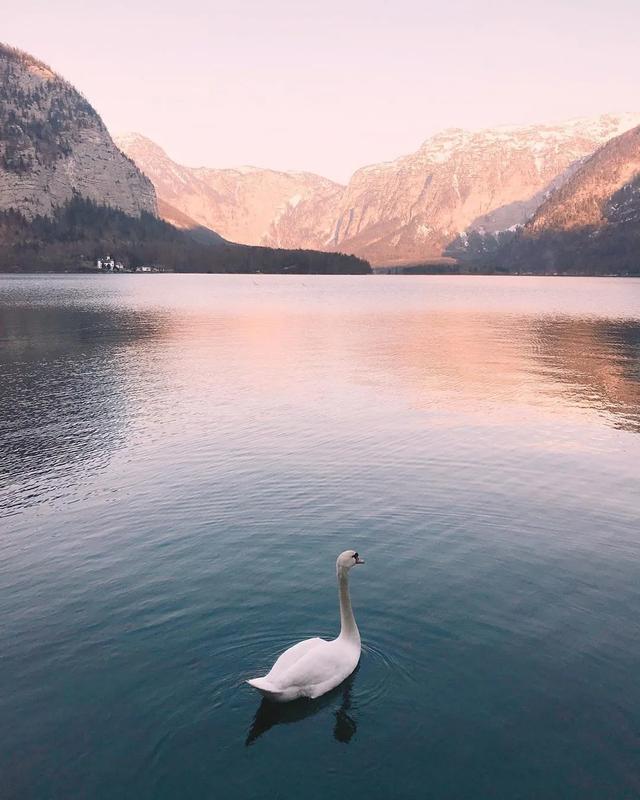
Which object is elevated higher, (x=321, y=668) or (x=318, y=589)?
(x=321, y=668)

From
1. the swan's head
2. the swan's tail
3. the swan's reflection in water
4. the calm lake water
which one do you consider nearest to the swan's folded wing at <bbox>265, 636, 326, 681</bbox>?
the swan's tail

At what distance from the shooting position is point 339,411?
159ft

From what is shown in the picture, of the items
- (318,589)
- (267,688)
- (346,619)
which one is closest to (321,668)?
(346,619)

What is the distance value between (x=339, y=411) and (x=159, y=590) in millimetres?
28186

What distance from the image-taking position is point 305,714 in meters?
15.5

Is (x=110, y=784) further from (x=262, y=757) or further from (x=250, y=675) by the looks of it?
(x=250, y=675)

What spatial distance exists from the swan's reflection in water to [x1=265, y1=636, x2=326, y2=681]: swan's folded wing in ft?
2.79

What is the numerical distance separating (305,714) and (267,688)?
5.46 ft

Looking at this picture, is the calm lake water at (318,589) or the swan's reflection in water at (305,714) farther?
the swan's reflection in water at (305,714)

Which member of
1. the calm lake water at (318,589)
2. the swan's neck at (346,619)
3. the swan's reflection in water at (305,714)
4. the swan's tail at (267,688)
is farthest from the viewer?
the swan's neck at (346,619)

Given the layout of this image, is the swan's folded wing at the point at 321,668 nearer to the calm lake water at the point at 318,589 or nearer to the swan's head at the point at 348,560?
the calm lake water at the point at 318,589

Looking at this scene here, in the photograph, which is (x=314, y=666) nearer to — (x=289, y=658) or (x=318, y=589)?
(x=289, y=658)

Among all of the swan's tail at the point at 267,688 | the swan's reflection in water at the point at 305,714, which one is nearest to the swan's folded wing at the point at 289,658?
the swan's tail at the point at 267,688

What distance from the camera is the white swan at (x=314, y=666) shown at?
49.4 ft
